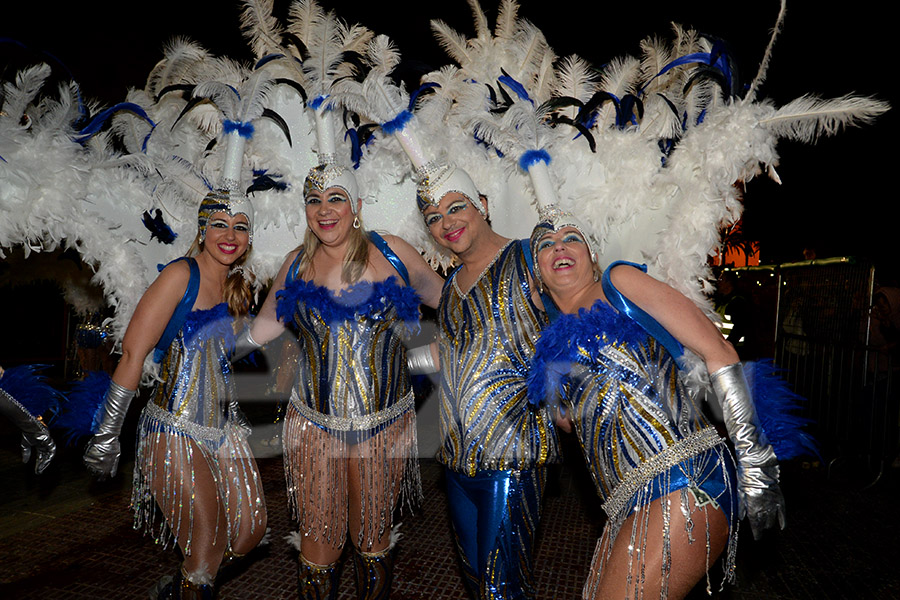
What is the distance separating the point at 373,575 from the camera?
227 cm

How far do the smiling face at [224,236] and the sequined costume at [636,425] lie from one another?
58.0 inches

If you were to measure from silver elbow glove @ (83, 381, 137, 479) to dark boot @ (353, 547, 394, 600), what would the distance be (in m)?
1.06

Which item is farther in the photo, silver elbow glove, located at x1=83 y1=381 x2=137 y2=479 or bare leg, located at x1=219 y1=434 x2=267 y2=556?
bare leg, located at x1=219 y1=434 x2=267 y2=556

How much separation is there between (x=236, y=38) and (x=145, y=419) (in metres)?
3.17

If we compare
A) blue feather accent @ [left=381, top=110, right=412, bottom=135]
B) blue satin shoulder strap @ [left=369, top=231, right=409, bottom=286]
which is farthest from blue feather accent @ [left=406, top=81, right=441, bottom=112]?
blue satin shoulder strap @ [left=369, top=231, right=409, bottom=286]

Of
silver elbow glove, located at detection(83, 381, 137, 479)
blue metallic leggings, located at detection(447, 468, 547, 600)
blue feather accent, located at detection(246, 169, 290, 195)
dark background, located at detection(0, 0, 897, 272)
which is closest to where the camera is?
blue metallic leggings, located at detection(447, 468, 547, 600)

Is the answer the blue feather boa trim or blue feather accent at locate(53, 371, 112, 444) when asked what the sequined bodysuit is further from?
blue feather accent at locate(53, 371, 112, 444)

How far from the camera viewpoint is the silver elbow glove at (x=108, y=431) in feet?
7.26

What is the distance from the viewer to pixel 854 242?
25.7ft

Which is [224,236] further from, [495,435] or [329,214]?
[495,435]

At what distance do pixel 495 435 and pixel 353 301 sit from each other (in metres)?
0.78

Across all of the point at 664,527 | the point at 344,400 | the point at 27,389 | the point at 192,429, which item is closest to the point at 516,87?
the point at 344,400

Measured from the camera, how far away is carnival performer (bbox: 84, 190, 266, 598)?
2236 millimetres

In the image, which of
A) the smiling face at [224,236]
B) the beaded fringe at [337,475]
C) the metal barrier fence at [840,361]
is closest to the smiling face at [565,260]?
the beaded fringe at [337,475]
